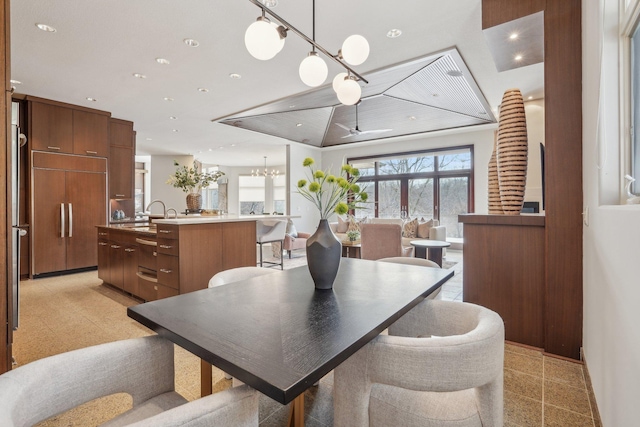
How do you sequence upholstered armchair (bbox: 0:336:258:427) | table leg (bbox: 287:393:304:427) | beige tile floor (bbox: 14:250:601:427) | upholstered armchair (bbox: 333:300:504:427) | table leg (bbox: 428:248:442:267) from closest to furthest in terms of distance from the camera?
upholstered armchair (bbox: 0:336:258:427), upholstered armchair (bbox: 333:300:504:427), table leg (bbox: 287:393:304:427), beige tile floor (bbox: 14:250:601:427), table leg (bbox: 428:248:442:267)

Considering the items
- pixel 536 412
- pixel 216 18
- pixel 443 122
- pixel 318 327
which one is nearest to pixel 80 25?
pixel 216 18

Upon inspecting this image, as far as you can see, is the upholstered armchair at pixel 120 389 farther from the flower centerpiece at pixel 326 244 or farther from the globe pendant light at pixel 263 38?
the globe pendant light at pixel 263 38

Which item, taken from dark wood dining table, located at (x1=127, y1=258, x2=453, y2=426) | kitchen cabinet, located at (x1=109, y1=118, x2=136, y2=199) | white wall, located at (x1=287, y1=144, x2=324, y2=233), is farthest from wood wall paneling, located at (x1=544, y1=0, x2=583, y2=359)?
kitchen cabinet, located at (x1=109, y1=118, x2=136, y2=199)

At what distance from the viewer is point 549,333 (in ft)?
7.38

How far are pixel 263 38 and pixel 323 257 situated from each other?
1.03m

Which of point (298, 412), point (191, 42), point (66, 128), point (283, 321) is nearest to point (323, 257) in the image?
point (283, 321)

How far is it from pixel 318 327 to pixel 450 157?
25.4ft

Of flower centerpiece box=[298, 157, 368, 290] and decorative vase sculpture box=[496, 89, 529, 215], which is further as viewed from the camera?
decorative vase sculpture box=[496, 89, 529, 215]

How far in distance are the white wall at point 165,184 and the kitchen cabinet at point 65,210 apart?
4.30 m

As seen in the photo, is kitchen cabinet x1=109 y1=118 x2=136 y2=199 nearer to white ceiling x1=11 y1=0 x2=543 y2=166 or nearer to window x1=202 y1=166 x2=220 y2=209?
white ceiling x1=11 y1=0 x2=543 y2=166

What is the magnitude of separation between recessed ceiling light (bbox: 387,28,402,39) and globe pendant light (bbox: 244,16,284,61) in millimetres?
2146

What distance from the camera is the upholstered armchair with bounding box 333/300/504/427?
0.92 m

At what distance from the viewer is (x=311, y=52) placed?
5.65 feet

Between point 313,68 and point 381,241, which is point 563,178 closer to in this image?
point 313,68
